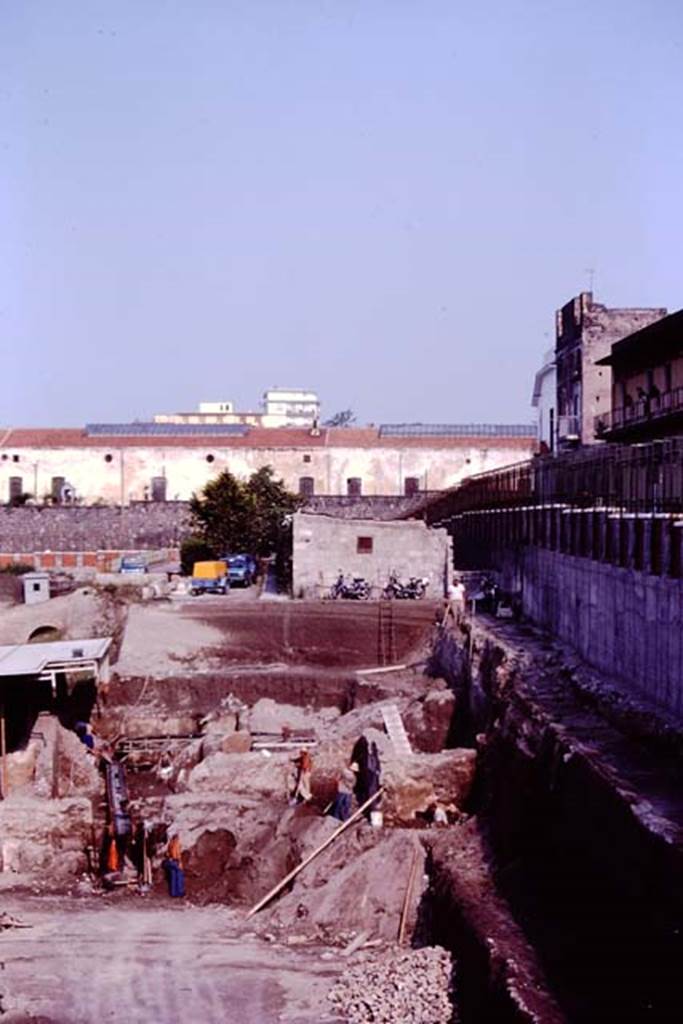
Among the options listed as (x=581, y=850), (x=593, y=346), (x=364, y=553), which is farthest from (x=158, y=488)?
(x=581, y=850)

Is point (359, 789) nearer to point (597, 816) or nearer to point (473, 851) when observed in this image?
point (473, 851)

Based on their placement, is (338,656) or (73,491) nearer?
(338,656)

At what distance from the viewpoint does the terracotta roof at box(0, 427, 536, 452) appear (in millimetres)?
54906

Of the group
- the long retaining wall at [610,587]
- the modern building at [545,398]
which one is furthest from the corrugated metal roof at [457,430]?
the long retaining wall at [610,587]

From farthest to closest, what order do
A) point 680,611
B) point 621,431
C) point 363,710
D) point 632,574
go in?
point 621,431, point 363,710, point 632,574, point 680,611

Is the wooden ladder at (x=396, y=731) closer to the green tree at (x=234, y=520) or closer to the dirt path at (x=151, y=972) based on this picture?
the dirt path at (x=151, y=972)

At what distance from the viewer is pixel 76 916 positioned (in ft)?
55.5

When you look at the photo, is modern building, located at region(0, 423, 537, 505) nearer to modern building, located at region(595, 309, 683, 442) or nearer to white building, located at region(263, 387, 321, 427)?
modern building, located at region(595, 309, 683, 442)

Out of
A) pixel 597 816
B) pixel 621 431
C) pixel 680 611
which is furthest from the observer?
pixel 621 431

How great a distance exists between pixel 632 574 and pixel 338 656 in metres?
13.0

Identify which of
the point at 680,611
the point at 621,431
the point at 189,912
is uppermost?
the point at 621,431

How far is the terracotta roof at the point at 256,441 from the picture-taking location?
54.9 metres

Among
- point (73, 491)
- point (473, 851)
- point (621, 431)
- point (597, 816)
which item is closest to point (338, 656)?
point (621, 431)

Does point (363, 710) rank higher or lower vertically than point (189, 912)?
higher
